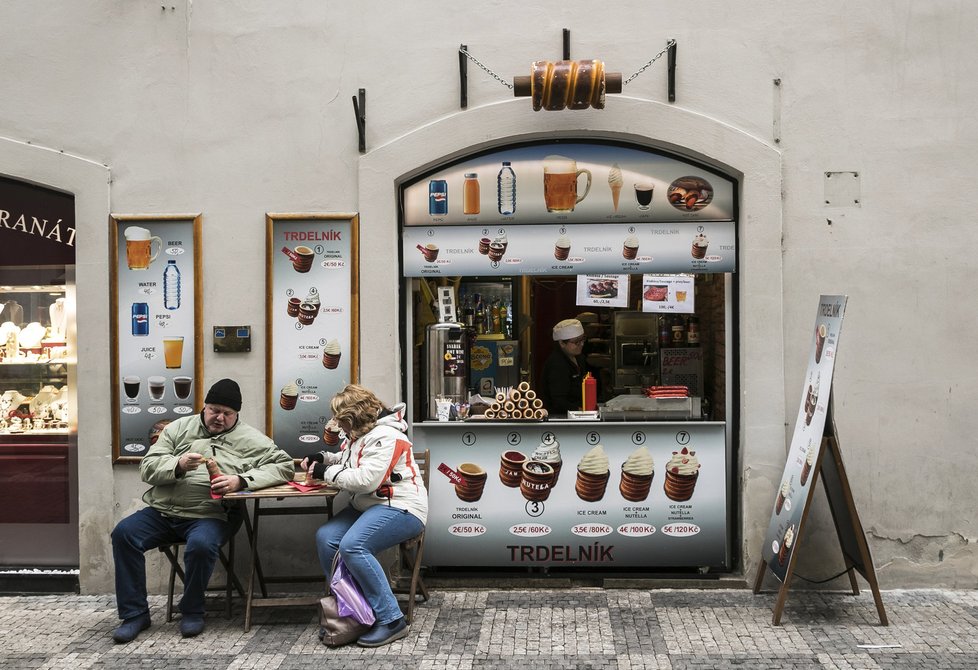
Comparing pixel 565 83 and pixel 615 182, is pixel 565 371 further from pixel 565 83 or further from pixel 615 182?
pixel 565 83

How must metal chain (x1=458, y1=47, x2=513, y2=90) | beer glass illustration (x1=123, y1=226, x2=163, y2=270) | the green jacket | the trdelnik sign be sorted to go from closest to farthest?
the green jacket → metal chain (x1=458, y1=47, x2=513, y2=90) → beer glass illustration (x1=123, y1=226, x2=163, y2=270) → the trdelnik sign

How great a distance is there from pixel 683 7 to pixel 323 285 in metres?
2.99

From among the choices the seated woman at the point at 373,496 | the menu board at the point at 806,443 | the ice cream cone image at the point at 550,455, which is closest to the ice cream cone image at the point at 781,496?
the menu board at the point at 806,443

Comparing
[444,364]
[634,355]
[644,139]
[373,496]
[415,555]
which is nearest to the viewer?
[373,496]

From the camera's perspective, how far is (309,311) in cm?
632

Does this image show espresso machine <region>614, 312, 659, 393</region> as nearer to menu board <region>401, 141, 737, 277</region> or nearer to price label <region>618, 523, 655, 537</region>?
menu board <region>401, 141, 737, 277</region>

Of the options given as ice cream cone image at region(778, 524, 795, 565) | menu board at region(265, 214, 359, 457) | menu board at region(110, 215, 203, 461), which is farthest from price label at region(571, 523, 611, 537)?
menu board at region(110, 215, 203, 461)

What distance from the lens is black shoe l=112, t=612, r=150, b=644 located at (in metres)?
5.48

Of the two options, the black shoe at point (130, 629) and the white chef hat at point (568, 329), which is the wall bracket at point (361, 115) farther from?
the black shoe at point (130, 629)

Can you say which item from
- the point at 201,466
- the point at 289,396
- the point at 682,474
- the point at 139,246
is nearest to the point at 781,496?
the point at 682,474

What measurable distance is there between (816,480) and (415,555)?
8.34 ft

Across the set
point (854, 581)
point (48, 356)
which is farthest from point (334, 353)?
point (854, 581)

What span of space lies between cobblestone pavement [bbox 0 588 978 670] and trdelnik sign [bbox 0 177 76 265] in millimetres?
2350

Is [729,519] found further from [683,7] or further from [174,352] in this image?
[174,352]
